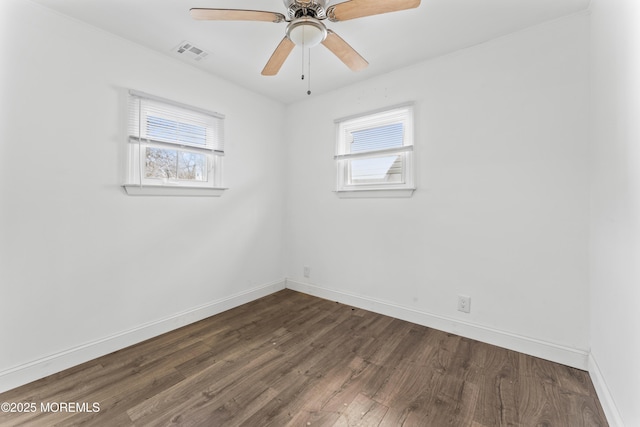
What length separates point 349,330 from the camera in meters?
2.36

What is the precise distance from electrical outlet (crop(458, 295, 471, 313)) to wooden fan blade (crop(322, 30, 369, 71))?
80.9 inches

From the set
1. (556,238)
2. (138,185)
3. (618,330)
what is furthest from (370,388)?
(138,185)

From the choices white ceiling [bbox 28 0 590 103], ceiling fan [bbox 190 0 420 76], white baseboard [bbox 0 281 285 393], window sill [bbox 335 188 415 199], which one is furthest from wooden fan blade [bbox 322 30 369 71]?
white baseboard [bbox 0 281 285 393]

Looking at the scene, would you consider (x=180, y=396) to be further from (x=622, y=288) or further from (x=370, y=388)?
(x=622, y=288)

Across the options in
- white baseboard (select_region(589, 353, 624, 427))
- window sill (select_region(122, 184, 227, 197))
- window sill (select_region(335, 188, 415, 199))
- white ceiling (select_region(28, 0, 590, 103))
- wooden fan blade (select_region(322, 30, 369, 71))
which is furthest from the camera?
window sill (select_region(335, 188, 415, 199))

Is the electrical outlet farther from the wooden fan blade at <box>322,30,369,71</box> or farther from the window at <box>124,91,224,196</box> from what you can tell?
the window at <box>124,91,224,196</box>

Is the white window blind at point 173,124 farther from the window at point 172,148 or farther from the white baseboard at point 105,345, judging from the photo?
the white baseboard at point 105,345

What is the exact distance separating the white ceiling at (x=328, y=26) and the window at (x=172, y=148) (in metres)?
0.49

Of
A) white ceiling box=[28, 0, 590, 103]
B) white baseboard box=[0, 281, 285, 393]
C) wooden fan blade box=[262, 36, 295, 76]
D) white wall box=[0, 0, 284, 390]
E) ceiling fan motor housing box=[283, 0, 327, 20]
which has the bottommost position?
white baseboard box=[0, 281, 285, 393]

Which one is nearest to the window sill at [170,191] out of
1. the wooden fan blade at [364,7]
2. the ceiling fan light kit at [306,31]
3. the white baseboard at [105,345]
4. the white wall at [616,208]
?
the white baseboard at [105,345]

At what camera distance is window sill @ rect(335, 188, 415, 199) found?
2.53 metres

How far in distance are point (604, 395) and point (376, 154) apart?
7.60ft

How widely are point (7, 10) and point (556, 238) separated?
3958 mm

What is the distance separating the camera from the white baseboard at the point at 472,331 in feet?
6.00
